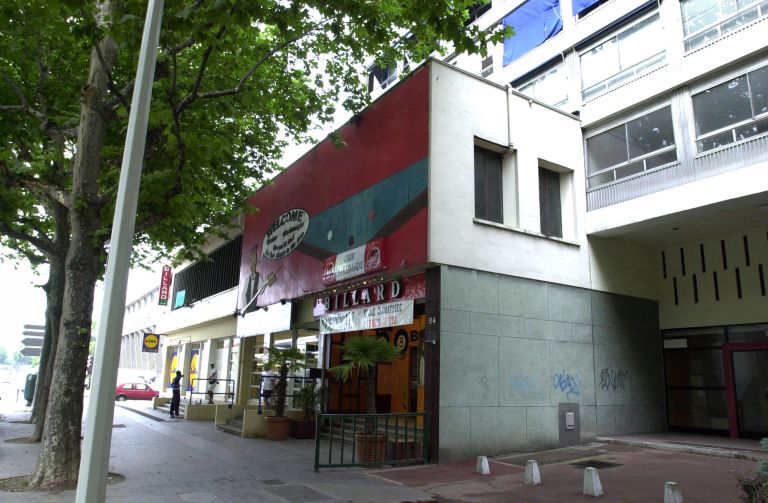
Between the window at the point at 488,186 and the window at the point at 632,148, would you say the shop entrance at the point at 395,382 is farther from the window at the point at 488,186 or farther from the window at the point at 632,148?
the window at the point at 632,148

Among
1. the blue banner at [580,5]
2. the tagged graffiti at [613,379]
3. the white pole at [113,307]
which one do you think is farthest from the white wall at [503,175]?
the white pole at [113,307]

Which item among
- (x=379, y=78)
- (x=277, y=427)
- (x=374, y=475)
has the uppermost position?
(x=379, y=78)

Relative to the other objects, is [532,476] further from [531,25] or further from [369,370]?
[531,25]

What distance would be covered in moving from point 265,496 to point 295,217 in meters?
10.6

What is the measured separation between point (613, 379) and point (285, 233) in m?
10.5

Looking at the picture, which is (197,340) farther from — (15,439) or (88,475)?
(88,475)

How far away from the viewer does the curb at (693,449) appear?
10578 mm

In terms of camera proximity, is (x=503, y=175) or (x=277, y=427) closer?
(x=503, y=175)

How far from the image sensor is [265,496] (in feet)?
26.0

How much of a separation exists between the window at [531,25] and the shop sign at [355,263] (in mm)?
10281

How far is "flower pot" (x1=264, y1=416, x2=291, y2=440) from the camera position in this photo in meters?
14.1

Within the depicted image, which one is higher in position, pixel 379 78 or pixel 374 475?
pixel 379 78

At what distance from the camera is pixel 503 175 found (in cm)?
1347

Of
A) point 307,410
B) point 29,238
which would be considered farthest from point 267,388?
point 29,238
